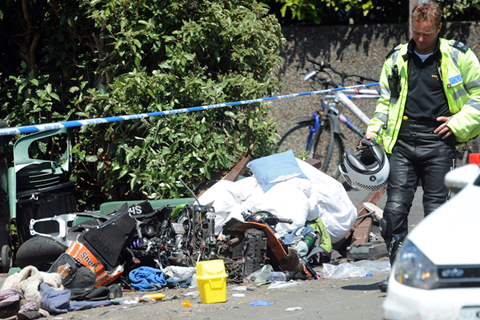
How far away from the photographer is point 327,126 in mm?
8797

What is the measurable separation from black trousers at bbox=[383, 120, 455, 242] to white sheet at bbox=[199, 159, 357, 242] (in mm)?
1459

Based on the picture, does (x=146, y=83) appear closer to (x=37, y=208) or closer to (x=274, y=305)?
(x=37, y=208)

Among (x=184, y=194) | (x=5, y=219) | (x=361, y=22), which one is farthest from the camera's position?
(x=361, y=22)

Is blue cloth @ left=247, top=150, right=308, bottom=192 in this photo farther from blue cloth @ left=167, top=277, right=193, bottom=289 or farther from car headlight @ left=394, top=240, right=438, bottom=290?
car headlight @ left=394, top=240, right=438, bottom=290

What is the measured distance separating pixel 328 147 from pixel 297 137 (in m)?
0.54

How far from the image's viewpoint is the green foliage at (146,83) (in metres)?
6.54

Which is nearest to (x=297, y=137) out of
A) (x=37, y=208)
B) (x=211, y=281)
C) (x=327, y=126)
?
(x=327, y=126)

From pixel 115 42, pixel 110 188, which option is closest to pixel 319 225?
pixel 110 188

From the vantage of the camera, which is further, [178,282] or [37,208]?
[37,208]

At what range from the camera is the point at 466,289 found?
2355mm

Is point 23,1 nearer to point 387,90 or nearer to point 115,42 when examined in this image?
point 115,42

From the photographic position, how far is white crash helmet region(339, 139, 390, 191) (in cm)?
438

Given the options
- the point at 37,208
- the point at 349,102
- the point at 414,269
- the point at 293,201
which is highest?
the point at 414,269

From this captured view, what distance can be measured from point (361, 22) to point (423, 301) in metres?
8.22
